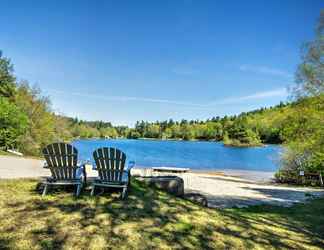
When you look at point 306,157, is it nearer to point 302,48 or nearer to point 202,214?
point 302,48

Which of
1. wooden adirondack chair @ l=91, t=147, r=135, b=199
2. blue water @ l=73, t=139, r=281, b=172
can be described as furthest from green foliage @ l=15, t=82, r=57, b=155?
wooden adirondack chair @ l=91, t=147, r=135, b=199

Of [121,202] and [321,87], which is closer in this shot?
[121,202]

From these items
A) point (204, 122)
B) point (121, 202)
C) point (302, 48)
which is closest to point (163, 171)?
point (302, 48)

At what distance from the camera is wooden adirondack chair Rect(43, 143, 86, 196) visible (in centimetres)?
488

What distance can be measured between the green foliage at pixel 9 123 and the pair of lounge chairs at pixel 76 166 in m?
11.3

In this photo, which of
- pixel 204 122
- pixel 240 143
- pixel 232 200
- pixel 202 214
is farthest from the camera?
pixel 204 122

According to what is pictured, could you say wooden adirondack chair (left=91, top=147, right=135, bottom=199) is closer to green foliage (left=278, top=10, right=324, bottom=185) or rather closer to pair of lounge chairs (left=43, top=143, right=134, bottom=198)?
pair of lounge chairs (left=43, top=143, right=134, bottom=198)

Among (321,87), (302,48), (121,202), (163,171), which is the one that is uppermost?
(302,48)

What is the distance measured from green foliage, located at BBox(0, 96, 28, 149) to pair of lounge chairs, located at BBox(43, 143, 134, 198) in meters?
11.3

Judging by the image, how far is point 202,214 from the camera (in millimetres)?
4301

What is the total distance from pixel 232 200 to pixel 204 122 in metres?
128

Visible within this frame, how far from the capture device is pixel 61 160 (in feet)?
16.1

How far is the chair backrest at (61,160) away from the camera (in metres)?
4.89

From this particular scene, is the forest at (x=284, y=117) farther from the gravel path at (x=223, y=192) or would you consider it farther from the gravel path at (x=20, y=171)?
the gravel path at (x=20, y=171)
